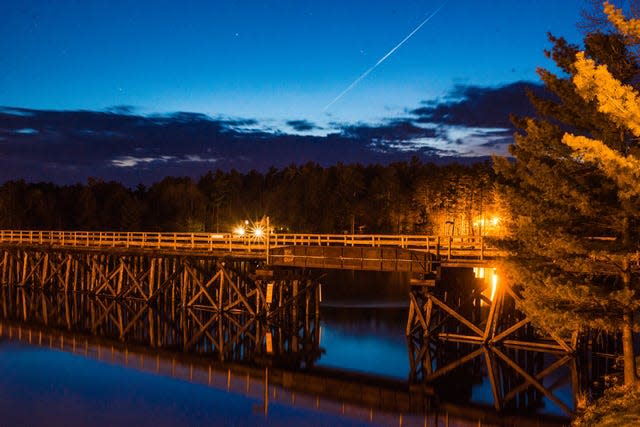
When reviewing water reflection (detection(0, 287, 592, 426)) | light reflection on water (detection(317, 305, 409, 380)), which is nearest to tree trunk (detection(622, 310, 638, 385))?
water reflection (detection(0, 287, 592, 426))

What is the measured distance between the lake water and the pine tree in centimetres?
325

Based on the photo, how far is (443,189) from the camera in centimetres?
7912

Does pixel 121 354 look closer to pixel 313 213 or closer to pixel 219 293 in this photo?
pixel 219 293

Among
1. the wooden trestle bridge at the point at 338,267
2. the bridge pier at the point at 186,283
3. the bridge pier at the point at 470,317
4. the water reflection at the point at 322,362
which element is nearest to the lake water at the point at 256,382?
the water reflection at the point at 322,362

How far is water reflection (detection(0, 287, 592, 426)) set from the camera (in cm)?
1794

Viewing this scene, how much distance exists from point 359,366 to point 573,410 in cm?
736

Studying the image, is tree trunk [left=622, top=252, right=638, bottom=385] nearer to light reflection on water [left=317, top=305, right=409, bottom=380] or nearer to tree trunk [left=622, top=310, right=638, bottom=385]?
tree trunk [left=622, top=310, right=638, bottom=385]

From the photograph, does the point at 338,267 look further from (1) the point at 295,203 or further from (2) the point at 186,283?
(1) the point at 295,203

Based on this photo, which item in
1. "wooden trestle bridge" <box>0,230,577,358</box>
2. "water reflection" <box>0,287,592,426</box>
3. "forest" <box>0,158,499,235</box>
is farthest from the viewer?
"forest" <box>0,158,499,235</box>

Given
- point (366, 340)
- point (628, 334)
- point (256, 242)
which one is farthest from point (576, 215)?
point (256, 242)

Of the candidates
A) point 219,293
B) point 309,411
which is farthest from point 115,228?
point 309,411

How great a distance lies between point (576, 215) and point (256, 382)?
33.7ft

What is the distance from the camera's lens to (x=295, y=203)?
91.3 m

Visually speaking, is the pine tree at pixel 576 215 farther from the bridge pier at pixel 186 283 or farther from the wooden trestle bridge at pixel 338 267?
the bridge pier at pixel 186 283
